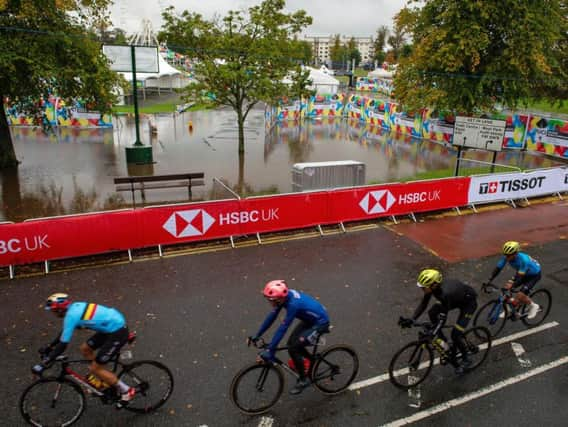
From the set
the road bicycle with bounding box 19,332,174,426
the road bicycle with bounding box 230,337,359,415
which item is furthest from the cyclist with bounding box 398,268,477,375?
the road bicycle with bounding box 19,332,174,426

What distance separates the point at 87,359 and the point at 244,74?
15142 millimetres

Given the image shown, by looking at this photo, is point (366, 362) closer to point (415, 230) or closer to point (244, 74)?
point (415, 230)

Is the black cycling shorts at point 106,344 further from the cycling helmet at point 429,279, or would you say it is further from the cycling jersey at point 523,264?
the cycling jersey at point 523,264

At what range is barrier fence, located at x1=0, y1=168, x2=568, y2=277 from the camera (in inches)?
372

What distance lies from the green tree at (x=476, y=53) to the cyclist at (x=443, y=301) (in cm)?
1724

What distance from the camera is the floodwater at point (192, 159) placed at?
14.4 m

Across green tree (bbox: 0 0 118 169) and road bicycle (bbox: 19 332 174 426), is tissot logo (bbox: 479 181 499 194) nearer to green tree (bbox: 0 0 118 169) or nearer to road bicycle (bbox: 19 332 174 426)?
road bicycle (bbox: 19 332 174 426)

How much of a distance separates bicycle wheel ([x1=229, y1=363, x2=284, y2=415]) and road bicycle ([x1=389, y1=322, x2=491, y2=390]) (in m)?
1.59

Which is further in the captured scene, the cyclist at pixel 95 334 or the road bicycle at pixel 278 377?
the road bicycle at pixel 278 377

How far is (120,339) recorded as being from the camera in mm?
5223

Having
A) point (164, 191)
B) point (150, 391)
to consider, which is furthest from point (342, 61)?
point (150, 391)

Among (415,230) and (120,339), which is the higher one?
(120,339)

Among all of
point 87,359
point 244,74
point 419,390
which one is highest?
point 244,74

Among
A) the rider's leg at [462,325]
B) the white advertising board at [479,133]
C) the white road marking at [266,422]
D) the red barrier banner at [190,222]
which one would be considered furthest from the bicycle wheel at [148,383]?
the white advertising board at [479,133]
